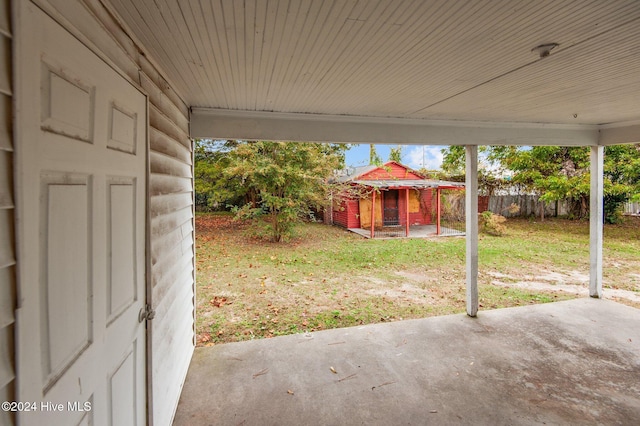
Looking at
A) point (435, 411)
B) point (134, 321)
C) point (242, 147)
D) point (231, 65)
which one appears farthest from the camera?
point (242, 147)

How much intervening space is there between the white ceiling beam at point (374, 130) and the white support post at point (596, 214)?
1.13 feet

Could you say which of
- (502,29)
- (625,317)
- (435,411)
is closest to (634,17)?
(502,29)

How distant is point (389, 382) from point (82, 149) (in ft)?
9.24

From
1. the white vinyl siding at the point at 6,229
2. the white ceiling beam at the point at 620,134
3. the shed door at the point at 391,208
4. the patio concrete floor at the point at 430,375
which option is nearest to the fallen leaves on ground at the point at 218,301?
the patio concrete floor at the point at 430,375

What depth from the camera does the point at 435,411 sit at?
8.10 ft

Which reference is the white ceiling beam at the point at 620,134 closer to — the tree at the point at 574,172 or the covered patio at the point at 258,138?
the covered patio at the point at 258,138

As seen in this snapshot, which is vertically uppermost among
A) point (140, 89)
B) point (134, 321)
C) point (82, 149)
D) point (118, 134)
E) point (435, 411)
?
point (140, 89)

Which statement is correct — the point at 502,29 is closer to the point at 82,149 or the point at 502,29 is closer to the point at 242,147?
the point at 82,149

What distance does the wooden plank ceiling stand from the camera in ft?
5.05

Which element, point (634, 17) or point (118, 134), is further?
point (634, 17)

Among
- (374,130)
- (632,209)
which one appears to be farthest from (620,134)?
(632,209)

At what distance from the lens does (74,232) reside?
108 centimetres

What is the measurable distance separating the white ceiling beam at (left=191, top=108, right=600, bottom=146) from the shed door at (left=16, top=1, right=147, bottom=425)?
1780 mm

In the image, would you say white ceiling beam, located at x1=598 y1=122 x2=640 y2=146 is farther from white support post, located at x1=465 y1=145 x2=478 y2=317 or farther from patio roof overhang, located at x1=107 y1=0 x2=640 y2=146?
white support post, located at x1=465 y1=145 x2=478 y2=317
